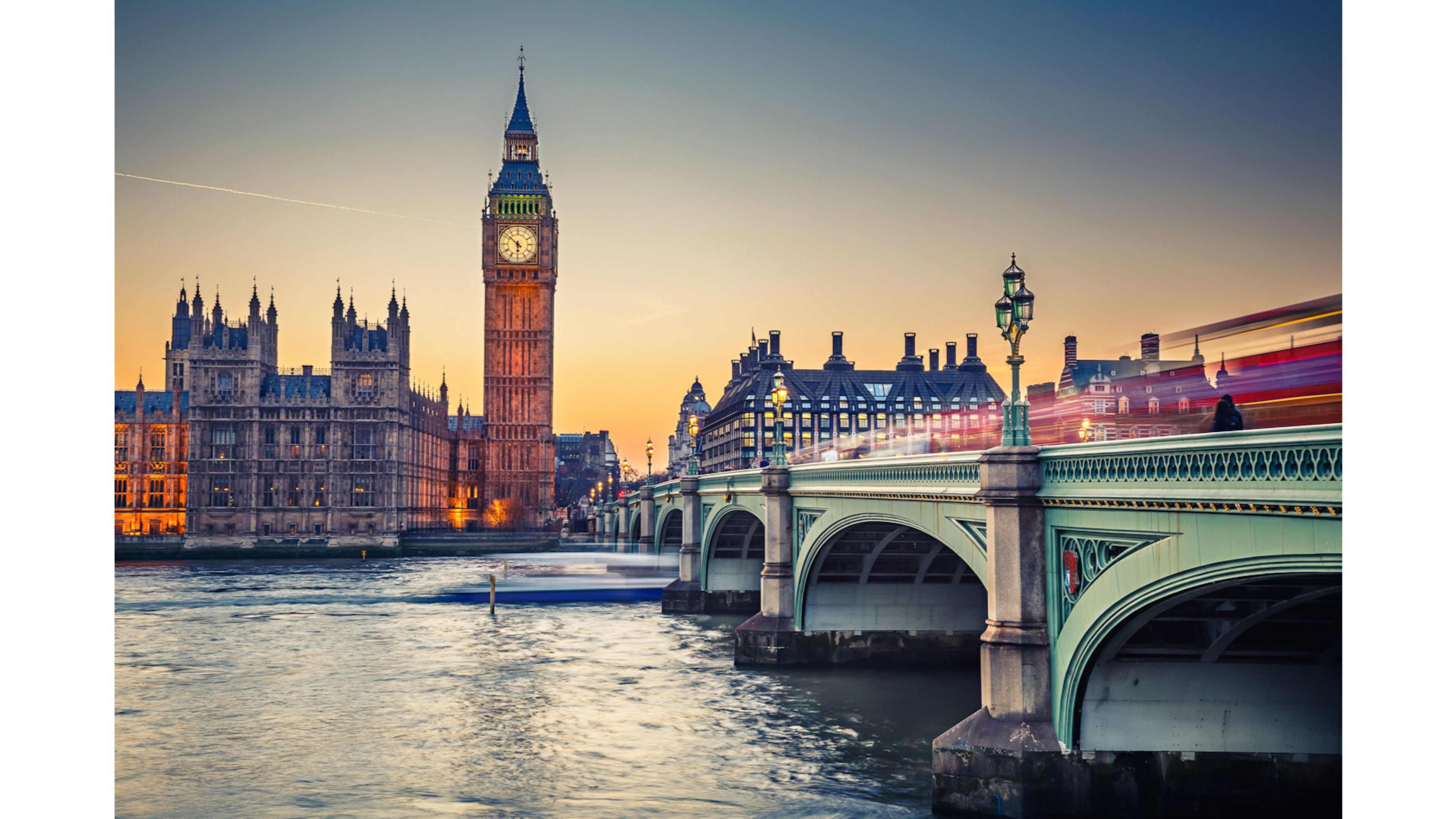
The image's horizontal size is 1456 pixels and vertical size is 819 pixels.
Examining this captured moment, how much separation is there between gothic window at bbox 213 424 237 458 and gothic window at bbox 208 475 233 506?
2.11 metres

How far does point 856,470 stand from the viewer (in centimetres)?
2844

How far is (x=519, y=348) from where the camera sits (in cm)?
14200

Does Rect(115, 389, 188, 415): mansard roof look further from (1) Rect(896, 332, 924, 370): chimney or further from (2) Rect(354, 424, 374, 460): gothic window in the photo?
(1) Rect(896, 332, 924, 370): chimney

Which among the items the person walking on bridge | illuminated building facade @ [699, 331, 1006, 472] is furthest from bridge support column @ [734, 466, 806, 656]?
illuminated building facade @ [699, 331, 1006, 472]

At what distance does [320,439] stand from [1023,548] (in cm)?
11397

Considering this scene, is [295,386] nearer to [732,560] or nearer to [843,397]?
[843,397]

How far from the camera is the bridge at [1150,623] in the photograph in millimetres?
12180

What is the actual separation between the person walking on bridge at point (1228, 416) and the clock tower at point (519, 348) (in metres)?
126

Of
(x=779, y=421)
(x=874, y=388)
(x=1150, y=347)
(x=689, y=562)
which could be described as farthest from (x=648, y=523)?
(x=874, y=388)

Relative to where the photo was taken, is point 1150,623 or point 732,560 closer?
point 1150,623

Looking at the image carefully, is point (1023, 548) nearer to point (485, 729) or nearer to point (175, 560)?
point (485, 729)

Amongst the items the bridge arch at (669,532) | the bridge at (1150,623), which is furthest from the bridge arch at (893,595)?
the bridge arch at (669,532)

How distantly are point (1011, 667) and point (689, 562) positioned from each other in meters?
36.5
